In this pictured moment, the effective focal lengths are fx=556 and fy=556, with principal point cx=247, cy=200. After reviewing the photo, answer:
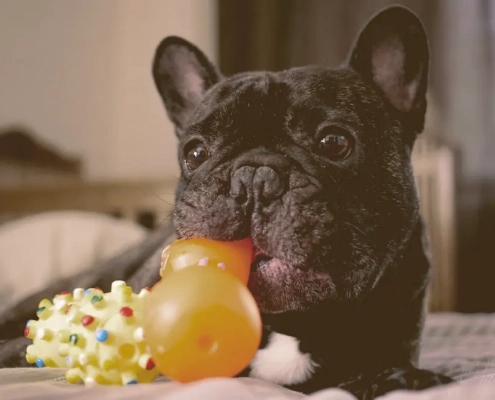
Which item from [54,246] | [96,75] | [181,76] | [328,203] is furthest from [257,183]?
[96,75]

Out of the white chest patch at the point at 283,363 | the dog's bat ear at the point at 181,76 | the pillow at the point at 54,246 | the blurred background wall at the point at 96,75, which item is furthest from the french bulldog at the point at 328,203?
the blurred background wall at the point at 96,75

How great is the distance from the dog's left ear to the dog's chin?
22.1 inches

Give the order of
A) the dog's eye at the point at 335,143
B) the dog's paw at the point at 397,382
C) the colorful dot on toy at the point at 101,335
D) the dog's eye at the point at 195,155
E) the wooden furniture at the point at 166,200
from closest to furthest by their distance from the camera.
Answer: the colorful dot on toy at the point at 101,335
the dog's paw at the point at 397,382
the dog's eye at the point at 335,143
the dog's eye at the point at 195,155
the wooden furniture at the point at 166,200

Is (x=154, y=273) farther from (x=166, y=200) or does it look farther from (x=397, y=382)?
(x=166, y=200)

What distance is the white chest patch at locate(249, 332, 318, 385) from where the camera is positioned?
1.19 meters

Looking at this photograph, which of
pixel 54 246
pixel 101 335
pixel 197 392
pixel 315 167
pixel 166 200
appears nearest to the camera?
pixel 197 392

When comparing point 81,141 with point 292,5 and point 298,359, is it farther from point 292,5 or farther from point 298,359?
point 298,359

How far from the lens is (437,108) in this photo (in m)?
3.39

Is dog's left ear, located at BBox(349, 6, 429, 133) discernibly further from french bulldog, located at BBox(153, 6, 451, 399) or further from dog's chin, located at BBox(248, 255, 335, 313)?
dog's chin, located at BBox(248, 255, 335, 313)

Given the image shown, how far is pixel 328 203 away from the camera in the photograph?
106 centimetres

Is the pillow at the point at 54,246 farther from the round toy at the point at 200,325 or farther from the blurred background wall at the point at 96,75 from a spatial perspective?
the round toy at the point at 200,325

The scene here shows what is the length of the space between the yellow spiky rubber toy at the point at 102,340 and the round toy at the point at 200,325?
84 millimetres

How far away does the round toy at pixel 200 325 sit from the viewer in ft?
2.52

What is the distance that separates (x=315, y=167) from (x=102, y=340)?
54 centimetres
